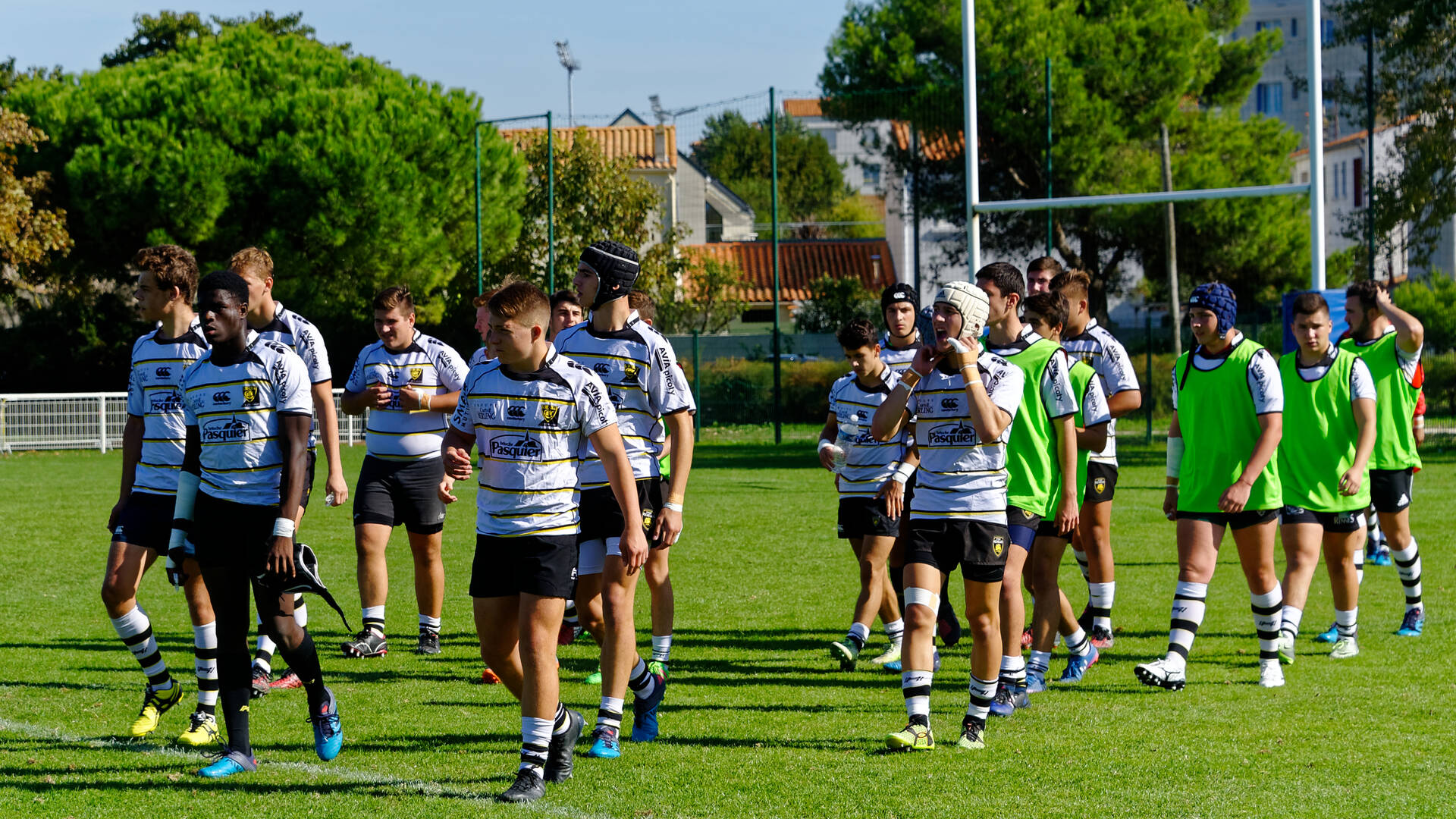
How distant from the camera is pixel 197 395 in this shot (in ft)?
18.4

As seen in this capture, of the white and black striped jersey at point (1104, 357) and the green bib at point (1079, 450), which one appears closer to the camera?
the green bib at point (1079, 450)

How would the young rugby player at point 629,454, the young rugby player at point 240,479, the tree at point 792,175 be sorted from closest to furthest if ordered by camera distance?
the young rugby player at point 240,479, the young rugby player at point 629,454, the tree at point 792,175

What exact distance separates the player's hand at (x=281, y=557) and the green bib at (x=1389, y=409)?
639cm

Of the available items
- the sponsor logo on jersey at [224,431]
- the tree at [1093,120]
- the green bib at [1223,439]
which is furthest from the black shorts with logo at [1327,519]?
the tree at [1093,120]

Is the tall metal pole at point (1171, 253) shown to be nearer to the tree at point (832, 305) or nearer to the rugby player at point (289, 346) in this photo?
the tree at point (832, 305)

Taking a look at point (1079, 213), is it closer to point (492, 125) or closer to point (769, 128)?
point (769, 128)

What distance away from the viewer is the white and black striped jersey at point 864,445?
7.67 meters

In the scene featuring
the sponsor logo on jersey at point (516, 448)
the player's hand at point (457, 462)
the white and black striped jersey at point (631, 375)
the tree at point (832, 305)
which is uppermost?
the tree at point (832, 305)

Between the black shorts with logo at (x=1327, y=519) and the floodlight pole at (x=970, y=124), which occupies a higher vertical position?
the floodlight pole at (x=970, y=124)

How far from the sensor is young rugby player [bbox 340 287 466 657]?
8.04 meters

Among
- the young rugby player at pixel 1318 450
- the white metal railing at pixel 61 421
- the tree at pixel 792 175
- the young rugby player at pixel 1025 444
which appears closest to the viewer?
the young rugby player at pixel 1025 444

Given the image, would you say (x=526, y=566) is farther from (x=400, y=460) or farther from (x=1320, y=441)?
(x=1320, y=441)

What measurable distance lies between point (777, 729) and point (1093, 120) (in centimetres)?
2415

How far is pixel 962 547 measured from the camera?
233 inches
